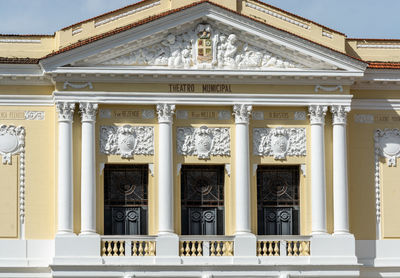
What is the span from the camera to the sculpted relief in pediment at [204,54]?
40219mm

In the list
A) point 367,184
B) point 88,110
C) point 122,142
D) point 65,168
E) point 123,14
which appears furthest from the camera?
point 367,184

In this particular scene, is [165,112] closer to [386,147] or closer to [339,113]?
[339,113]

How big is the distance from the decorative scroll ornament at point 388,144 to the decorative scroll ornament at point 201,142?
15.2ft

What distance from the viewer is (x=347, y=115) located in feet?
136

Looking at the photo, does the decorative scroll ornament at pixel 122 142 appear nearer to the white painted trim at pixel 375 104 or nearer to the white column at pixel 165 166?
the white column at pixel 165 166

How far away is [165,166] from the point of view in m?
40.0

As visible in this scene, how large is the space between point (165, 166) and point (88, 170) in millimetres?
2204

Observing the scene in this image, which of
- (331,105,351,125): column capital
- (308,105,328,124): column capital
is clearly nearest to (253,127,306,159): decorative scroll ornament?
(308,105,328,124): column capital

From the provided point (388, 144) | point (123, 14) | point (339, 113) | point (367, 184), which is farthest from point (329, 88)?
point (123, 14)

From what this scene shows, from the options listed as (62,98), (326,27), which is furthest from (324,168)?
(62,98)

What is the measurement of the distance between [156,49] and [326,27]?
5163 millimetres

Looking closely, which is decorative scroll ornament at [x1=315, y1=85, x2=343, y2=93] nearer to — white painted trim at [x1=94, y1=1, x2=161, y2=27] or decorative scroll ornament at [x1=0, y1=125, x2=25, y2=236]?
white painted trim at [x1=94, y1=1, x2=161, y2=27]

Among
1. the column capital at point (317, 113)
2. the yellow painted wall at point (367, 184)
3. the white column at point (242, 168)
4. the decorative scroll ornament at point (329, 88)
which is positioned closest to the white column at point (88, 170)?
the white column at point (242, 168)

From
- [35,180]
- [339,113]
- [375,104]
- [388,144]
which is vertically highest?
[375,104]
